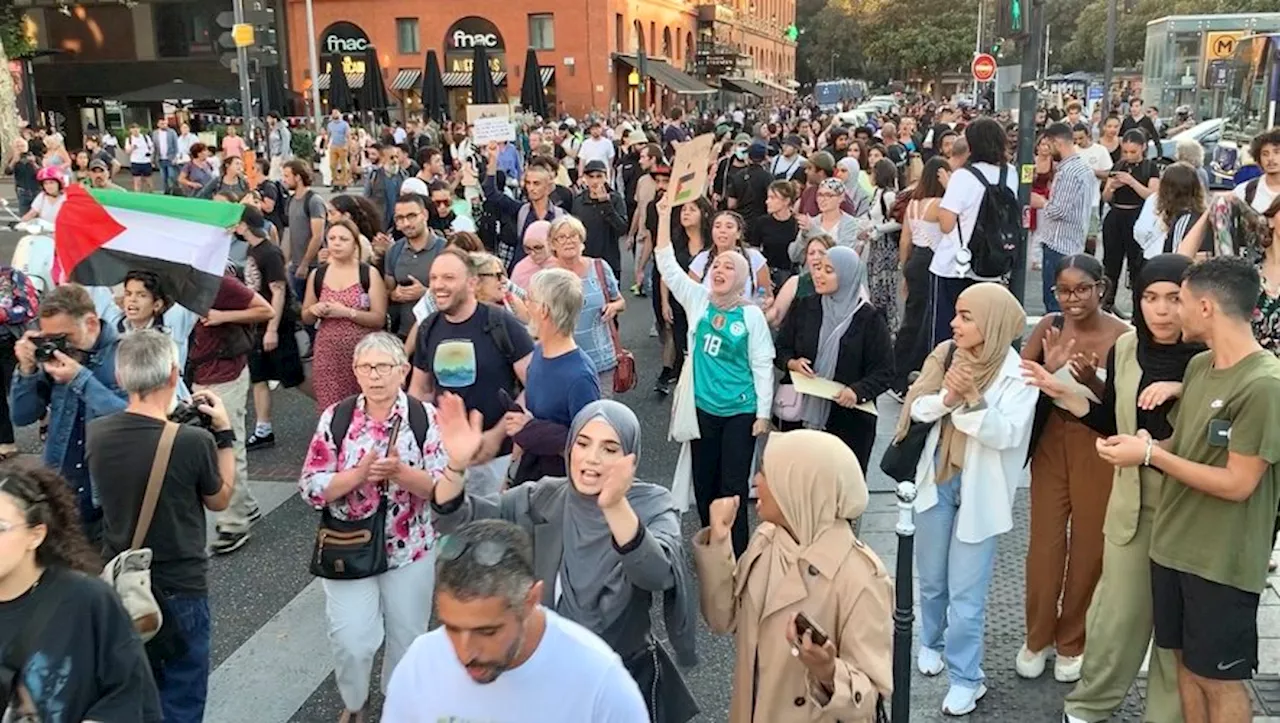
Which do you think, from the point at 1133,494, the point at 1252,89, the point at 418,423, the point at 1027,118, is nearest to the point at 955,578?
the point at 1133,494

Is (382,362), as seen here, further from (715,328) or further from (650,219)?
(650,219)

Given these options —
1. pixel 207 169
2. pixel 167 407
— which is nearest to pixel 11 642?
pixel 167 407

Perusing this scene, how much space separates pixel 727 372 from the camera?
18.1 feet

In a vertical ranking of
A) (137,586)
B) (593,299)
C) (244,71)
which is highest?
(244,71)

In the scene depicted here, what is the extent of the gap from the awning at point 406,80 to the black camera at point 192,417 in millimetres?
43654

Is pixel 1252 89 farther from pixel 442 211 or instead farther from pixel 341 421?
pixel 341 421

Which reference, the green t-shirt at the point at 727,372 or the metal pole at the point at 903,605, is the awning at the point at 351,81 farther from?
the metal pole at the point at 903,605

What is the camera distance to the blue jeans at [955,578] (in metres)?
4.36

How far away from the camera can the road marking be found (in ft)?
15.4

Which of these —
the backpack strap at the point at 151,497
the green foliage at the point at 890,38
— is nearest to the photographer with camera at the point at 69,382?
the backpack strap at the point at 151,497

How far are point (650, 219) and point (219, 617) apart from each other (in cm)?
650

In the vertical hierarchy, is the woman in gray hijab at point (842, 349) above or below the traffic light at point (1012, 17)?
below

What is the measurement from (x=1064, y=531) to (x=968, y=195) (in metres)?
3.63

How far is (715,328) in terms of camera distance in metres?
5.59
